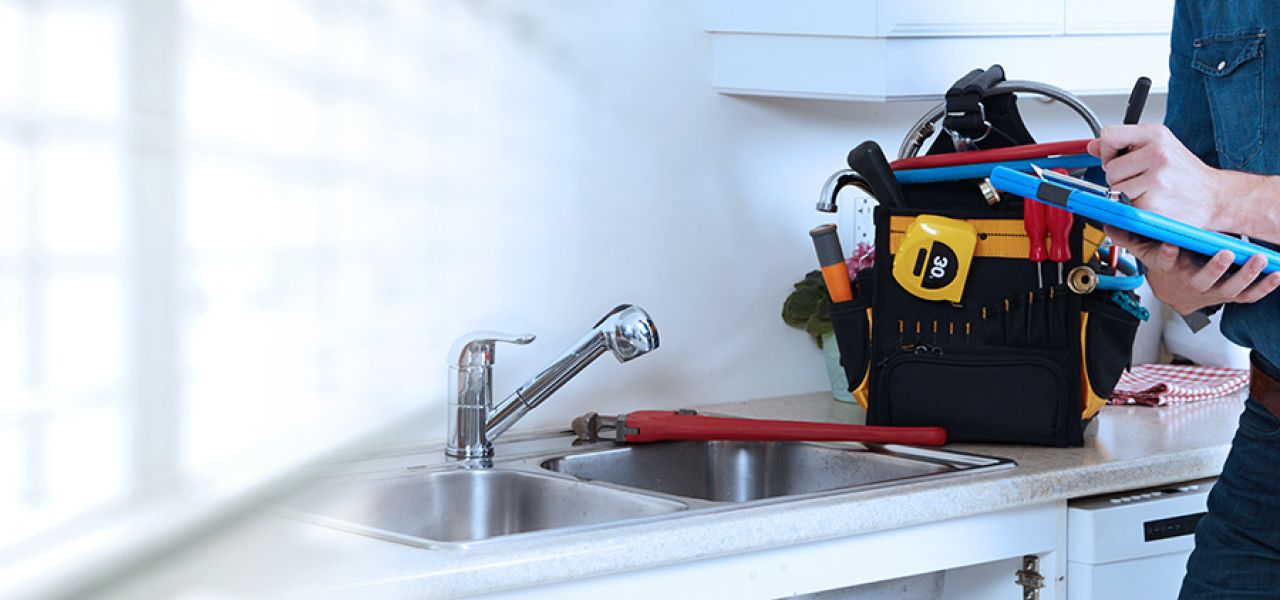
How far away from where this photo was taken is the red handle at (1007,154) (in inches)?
53.9

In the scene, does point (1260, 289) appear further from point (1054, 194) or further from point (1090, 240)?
point (1090, 240)

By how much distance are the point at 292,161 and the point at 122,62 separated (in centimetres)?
4

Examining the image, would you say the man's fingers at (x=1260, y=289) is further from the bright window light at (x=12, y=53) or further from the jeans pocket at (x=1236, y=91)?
the bright window light at (x=12, y=53)

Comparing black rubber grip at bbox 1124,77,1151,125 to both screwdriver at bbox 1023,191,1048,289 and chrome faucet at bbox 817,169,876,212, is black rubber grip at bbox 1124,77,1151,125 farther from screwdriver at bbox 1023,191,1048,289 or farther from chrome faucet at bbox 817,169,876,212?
chrome faucet at bbox 817,169,876,212

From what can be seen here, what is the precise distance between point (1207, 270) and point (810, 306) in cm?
81

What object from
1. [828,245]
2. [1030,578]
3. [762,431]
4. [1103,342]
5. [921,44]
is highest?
[921,44]

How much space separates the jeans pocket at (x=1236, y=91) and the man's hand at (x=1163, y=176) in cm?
18

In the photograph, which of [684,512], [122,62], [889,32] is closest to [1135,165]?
[684,512]

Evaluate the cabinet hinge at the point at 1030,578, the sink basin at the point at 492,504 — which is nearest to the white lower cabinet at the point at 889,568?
the cabinet hinge at the point at 1030,578

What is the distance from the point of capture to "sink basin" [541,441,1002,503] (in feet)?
4.62

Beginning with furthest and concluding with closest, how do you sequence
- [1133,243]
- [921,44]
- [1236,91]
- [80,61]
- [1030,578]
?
[921,44] → [1030,578] → [1236,91] → [1133,243] → [80,61]

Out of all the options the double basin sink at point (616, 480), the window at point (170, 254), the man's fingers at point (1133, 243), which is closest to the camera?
the window at point (170, 254)

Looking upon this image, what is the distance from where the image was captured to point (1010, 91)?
1477 mm

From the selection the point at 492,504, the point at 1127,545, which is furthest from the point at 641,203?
the point at 1127,545
